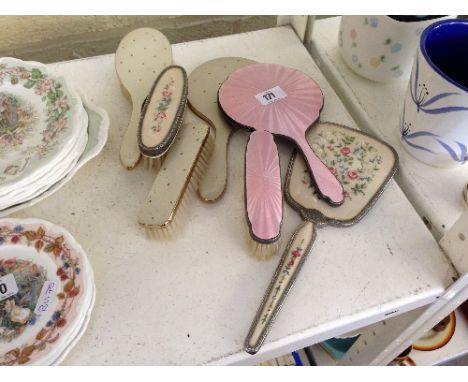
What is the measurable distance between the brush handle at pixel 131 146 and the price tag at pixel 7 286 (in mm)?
142

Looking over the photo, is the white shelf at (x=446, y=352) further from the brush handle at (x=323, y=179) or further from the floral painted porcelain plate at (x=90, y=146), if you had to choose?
the floral painted porcelain plate at (x=90, y=146)

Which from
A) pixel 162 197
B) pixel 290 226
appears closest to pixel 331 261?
pixel 290 226

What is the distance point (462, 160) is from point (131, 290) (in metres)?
0.34

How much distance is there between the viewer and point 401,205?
1.50ft

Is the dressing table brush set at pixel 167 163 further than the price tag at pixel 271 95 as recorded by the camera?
No

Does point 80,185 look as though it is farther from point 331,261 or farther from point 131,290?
point 331,261

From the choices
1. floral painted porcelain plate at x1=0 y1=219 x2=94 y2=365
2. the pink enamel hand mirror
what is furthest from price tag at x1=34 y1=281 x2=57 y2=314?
the pink enamel hand mirror

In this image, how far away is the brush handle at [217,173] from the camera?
44cm

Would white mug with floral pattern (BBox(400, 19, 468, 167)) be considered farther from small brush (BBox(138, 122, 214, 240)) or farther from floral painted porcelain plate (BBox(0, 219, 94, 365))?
floral painted porcelain plate (BBox(0, 219, 94, 365))

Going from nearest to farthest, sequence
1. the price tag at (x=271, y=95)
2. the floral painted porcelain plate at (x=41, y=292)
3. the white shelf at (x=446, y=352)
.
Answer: the floral painted porcelain plate at (x=41, y=292) → the price tag at (x=271, y=95) → the white shelf at (x=446, y=352)

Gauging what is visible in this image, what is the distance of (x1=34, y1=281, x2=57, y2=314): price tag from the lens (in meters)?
0.39

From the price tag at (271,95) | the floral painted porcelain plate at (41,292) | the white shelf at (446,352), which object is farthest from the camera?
the white shelf at (446,352)

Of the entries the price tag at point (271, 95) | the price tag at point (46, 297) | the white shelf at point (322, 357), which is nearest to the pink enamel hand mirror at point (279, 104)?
the price tag at point (271, 95)

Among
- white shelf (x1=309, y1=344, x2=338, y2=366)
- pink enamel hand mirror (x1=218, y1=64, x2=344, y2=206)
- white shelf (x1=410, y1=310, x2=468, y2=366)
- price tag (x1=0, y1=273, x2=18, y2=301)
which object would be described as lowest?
white shelf (x1=309, y1=344, x2=338, y2=366)
